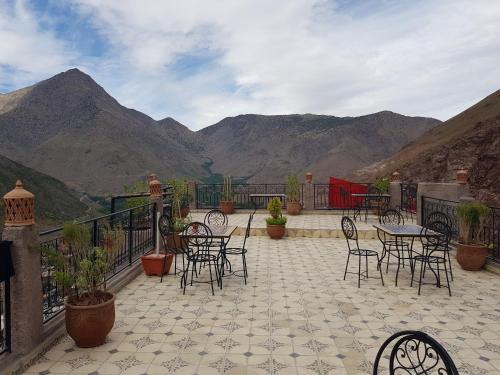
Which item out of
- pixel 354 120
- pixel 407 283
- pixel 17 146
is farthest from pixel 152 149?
pixel 407 283

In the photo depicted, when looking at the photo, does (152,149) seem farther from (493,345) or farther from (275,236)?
(493,345)

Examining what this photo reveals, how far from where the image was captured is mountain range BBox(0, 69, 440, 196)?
222 ft

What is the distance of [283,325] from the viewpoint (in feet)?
A: 13.3

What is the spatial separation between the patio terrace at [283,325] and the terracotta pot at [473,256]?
0.16 m

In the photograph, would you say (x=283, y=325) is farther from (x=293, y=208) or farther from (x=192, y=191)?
(x=192, y=191)

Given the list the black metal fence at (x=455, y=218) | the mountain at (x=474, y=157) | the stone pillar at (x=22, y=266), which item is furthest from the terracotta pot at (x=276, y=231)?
the mountain at (x=474, y=157)

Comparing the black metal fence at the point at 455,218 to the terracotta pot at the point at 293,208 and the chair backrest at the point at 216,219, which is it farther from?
the chair backrest at the point at 216,219

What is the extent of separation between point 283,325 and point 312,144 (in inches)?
3080

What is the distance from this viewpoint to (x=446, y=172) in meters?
33.0

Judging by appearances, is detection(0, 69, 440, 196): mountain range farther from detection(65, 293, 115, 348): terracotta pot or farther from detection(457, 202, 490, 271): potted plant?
detection(65, 293, 115, 348): terracotta pot

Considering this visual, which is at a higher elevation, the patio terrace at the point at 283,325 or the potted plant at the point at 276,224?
the potted plant at the point at 276,224

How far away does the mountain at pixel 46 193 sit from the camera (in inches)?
1759

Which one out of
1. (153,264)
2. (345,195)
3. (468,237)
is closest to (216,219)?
(153,264)

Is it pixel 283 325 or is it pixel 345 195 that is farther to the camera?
pixel 345 195
